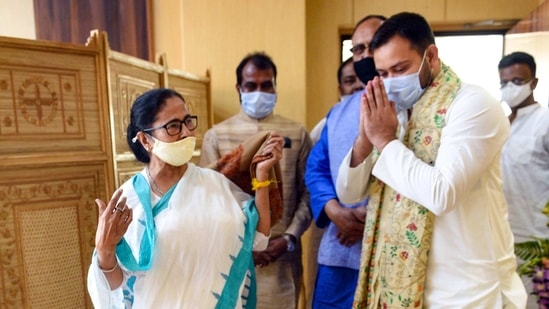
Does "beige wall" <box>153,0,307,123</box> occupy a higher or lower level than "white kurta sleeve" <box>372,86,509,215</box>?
higher

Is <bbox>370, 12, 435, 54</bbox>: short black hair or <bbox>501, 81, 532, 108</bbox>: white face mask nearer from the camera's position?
<bbox>370, 12, 435, 54</bbox>: short black hair

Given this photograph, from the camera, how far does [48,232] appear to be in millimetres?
1695

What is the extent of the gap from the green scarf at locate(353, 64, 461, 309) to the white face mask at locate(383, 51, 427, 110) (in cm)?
3

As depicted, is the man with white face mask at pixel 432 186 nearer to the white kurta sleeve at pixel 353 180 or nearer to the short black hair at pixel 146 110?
the white kurta sleeve at pixel 353 180

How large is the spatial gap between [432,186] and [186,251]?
76cm

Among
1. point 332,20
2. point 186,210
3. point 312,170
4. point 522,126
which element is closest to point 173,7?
point 332,20

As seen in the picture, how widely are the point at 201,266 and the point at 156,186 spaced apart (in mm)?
305

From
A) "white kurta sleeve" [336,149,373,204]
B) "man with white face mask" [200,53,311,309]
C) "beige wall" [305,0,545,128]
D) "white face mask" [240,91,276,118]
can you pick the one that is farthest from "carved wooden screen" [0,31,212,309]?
"beige wall" [305,0,545,128]

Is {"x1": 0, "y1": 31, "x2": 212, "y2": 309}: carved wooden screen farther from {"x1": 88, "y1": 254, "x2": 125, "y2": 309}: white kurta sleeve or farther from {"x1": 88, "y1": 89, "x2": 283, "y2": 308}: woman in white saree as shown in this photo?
{"x1": 88, "y1": 254, "x2": 125, "y2": 309}: white kurta sleeve

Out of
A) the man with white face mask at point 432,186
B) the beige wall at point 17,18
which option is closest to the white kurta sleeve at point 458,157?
the man with white face mask at point 432,186

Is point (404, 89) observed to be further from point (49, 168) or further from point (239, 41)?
point (239, 41)

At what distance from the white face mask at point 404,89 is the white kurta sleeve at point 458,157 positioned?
0.14 meters

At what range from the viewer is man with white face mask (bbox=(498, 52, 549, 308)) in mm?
2123

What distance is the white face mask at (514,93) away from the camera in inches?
89.2
